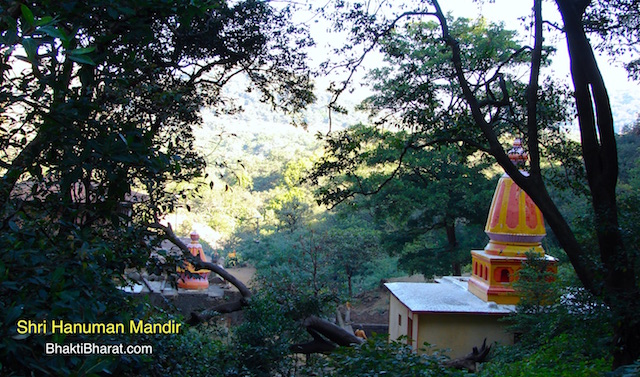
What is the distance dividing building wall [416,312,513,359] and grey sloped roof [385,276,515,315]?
0.18 metres

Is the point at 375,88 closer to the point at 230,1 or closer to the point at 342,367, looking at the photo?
the point at 230,1

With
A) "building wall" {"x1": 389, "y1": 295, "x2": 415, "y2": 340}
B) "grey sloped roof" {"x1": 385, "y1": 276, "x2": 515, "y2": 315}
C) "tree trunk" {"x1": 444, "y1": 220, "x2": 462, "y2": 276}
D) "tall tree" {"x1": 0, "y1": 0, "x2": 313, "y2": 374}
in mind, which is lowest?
"building wall" {"x1": 389, "y1": 295, "x2": 415, "y2": 340}

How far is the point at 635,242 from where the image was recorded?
15.1 feet

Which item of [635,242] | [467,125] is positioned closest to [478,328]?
[467,125]

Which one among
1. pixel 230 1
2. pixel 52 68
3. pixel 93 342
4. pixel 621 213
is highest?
pixel 230 1

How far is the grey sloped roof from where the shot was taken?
11.0 m

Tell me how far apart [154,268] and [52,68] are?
1913 mm

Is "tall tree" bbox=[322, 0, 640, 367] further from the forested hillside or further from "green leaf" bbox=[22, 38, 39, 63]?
"green leaf" bbox=[22, 38, 39, 63]

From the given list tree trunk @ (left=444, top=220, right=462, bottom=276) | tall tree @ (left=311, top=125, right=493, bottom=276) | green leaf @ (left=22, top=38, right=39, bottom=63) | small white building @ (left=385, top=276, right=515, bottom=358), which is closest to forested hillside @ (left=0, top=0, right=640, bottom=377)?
green leaf @ (left=22, top=38, right=39, bottom=63)

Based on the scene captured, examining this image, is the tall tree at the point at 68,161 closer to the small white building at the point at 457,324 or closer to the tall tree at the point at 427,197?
the small white building at the point at 457,324

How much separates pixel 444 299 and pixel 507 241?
1.86 meters

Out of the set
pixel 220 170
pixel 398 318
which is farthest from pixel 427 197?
pixel 220 170

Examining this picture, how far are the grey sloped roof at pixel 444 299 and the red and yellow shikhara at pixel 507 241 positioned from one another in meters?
0.30

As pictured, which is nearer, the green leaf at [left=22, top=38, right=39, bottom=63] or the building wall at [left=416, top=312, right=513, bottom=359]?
the green leaf at [left=22, top=38, right=39, bottom=63]
